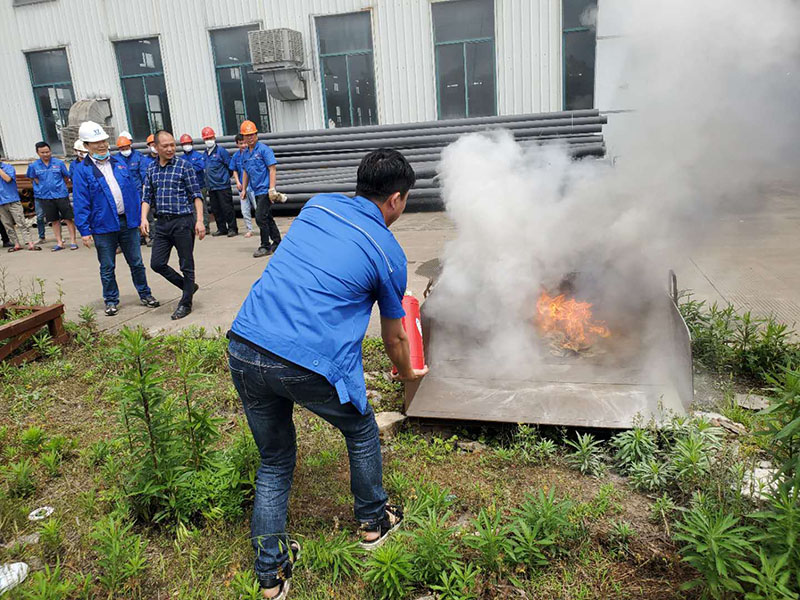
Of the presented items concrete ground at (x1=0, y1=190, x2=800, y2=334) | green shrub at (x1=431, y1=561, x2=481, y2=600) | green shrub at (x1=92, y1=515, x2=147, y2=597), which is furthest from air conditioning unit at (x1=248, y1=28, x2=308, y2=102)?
green shrub at (x1=431, y1=561, x2=481, y2=600)

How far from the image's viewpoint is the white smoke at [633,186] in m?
4.80

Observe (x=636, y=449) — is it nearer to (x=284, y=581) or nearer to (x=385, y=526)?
(x=385, y=526)

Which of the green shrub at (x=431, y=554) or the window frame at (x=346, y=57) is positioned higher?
the window frame at (x=346, y=57)

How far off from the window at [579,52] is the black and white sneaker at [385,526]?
1406 centimetres

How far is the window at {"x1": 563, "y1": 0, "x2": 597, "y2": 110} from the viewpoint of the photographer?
14.3m

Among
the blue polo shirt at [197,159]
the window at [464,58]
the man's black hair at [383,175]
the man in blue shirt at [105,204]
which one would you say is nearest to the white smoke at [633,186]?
the man's black hair at [383,175]

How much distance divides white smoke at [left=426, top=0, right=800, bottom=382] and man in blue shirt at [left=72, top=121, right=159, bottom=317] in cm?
358

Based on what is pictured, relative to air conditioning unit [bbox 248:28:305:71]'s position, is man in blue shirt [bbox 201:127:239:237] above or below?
below

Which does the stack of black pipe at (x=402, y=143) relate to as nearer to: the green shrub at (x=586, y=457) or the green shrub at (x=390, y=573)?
the green shrub at (x=586, y=457)

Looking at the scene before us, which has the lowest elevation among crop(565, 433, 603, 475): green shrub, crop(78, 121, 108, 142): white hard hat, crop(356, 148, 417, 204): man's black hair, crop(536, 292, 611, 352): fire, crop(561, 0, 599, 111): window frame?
crop(565, 433, 603, 475): green shrub

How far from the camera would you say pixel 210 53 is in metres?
16.9

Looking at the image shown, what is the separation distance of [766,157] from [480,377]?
13.0 feet

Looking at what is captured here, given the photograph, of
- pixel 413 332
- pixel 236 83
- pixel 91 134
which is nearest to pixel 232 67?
pixel 236 83

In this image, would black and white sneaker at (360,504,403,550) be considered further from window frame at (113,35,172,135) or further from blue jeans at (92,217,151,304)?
window frame at (113,35,172,135)
